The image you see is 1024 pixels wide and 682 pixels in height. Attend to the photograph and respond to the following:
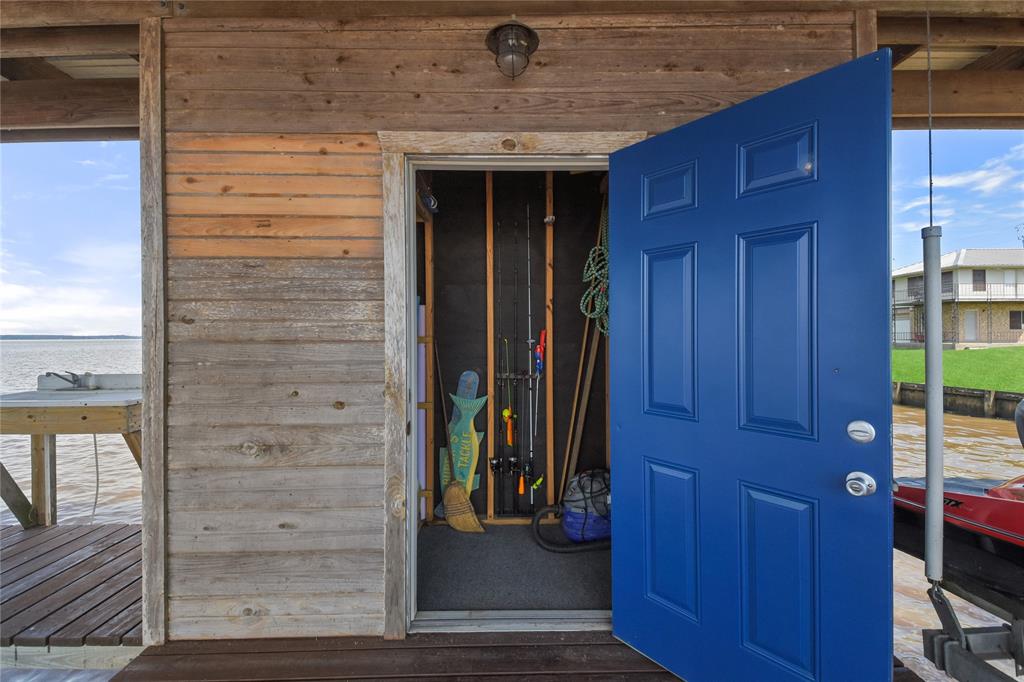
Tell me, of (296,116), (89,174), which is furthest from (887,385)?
(89,174)

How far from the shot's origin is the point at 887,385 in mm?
1134

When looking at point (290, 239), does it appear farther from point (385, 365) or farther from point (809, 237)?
point (809, 237)

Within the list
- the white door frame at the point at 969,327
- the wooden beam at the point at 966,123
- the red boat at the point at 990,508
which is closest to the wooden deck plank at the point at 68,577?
the red boat at the point at 990,508

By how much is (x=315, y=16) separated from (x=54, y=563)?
3.19 meters

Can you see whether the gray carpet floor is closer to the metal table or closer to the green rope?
the green rope

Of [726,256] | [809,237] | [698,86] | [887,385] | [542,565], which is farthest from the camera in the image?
[542,565]

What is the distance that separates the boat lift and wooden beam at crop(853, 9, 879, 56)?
452 millimetres

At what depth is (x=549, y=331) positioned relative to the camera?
2.98 meters

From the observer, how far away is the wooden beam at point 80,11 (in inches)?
69.2

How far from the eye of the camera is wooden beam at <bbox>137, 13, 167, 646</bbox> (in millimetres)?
1740

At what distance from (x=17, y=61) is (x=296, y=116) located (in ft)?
7.22

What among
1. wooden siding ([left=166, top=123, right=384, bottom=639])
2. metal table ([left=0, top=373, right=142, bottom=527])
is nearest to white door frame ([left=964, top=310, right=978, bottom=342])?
wooden siding ([left=166, top=123, right=384, bottom=639])

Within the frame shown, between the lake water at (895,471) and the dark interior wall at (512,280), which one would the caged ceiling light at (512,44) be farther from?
the lake water at (895,471)

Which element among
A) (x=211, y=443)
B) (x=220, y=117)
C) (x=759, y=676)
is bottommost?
(x=759, y=676)
